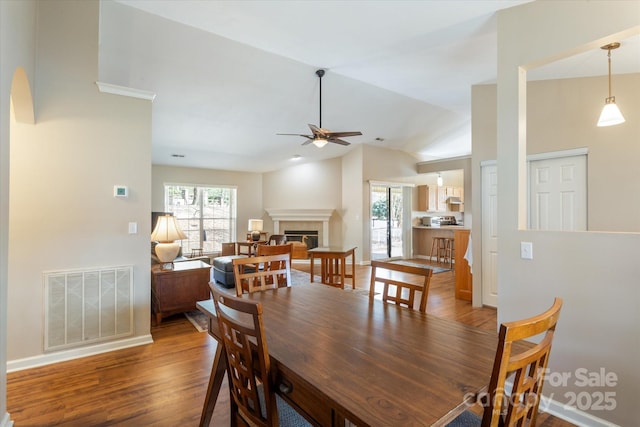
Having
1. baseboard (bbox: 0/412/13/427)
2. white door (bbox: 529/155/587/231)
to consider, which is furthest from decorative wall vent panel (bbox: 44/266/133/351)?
white door (bbox: 529/155/587/231)

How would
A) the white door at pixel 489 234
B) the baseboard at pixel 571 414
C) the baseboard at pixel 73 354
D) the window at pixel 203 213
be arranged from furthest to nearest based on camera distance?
the window at pixel 203 213
the white door at pixel 489 234
the baseboard at pixel 73 354
the baseboard at pixel 571 414

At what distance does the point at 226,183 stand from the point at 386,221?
474 cm

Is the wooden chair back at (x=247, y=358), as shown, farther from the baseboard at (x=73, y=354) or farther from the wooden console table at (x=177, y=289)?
the wooden console table at (x=177, y=289)

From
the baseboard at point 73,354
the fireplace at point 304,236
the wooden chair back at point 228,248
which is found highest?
the fireplace at point 304,236

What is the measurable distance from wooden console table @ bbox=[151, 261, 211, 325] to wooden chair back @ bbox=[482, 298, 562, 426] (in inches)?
136

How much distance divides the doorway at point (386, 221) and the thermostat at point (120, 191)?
5535 millimetres

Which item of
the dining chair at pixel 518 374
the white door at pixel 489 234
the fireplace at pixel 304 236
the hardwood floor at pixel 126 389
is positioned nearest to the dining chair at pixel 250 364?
the dining chair at pixel 518 374

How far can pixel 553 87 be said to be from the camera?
3475mm

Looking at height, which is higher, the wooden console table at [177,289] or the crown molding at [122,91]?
the crown molding at [122,91]

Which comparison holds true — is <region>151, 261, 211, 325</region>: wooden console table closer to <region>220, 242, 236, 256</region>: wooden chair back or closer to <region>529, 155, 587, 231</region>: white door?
<region>529, 155, 587, 231</region>: white door

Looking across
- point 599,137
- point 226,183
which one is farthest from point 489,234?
point 226,183

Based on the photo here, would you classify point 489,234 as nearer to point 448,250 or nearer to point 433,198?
point 448,250

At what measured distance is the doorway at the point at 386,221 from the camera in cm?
773

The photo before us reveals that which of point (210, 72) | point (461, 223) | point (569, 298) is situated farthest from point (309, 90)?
point (461, 223)
